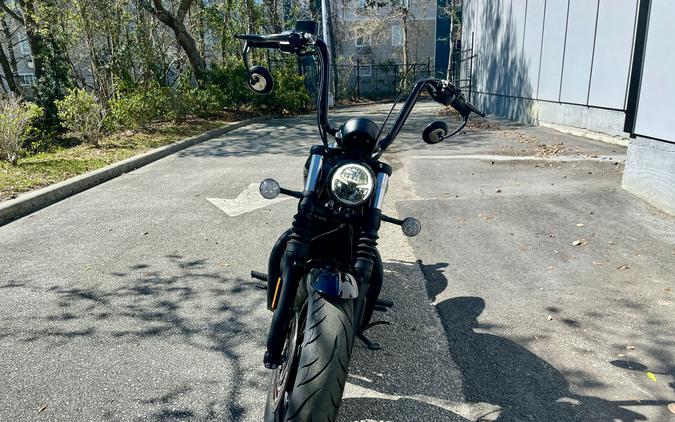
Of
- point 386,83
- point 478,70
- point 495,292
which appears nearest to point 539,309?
point 495,292

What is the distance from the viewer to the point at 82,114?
10758mm

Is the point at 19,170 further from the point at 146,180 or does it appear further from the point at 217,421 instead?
the point at 217,421

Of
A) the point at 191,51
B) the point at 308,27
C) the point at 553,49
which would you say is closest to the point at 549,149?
the point at 553,49

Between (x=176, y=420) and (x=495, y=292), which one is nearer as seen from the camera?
(x=176, y=420)

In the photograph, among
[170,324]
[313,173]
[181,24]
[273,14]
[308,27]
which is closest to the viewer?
[313,173]

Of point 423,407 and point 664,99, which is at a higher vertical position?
point 664,99

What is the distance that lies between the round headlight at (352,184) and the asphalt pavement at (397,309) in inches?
44.8

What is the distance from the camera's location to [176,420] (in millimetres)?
2525

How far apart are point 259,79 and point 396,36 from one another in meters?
43.2

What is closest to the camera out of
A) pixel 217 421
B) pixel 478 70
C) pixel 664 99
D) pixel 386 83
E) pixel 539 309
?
pixel 217 421

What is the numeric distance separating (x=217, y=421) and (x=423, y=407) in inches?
42.3

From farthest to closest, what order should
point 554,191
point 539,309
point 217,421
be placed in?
point 554,191, point 539,309, point 217,421

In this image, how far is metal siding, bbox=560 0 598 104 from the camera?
11414 mm

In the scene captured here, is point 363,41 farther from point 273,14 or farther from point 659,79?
point 659,79
